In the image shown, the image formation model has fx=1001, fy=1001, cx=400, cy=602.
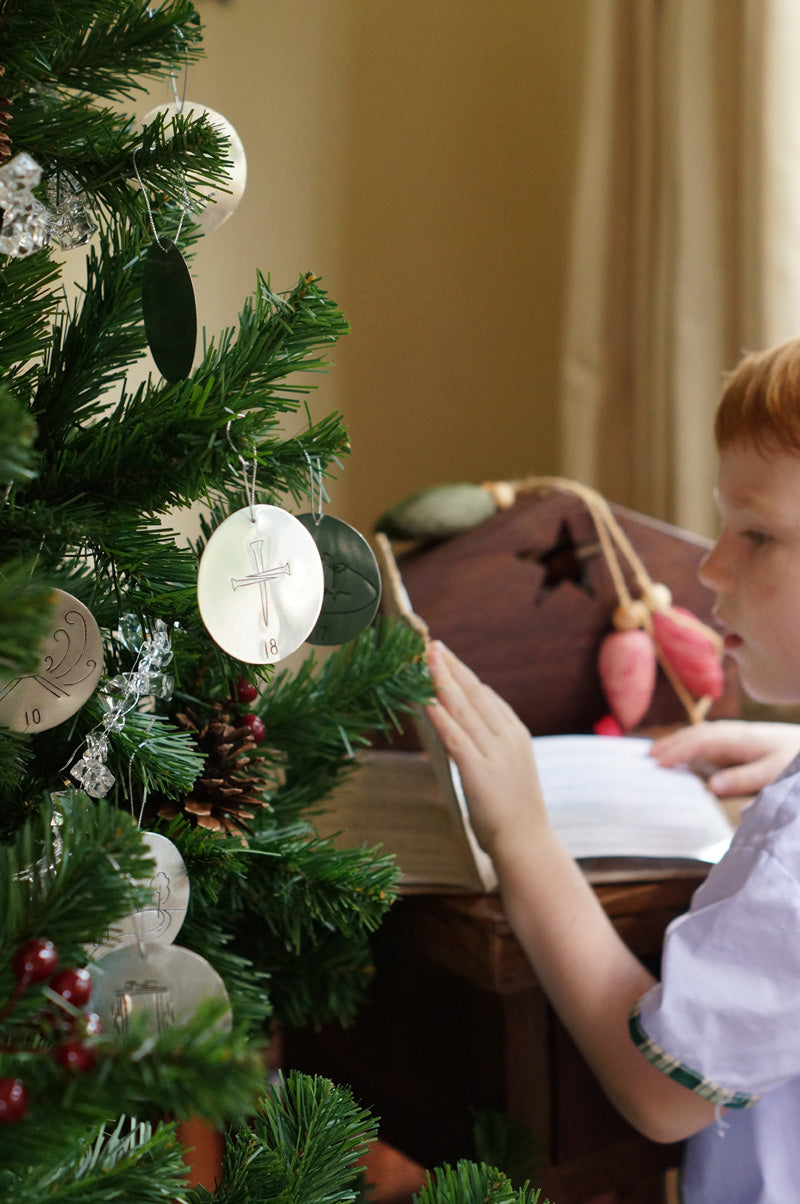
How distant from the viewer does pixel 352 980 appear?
0.66 metres

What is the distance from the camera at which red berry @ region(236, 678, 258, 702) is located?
506 mm

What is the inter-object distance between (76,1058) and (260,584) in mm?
203

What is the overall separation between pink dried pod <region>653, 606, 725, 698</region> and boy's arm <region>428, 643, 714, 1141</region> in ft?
1.01

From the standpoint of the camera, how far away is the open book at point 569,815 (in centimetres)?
72

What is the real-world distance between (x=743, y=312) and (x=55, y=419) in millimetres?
950

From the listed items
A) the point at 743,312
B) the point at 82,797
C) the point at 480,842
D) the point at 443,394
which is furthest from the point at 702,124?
the point at 82,797

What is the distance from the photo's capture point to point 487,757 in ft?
2.25

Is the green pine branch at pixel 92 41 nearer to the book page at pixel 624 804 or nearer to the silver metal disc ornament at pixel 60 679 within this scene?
the silver metal disc ornament at pixel 60 679

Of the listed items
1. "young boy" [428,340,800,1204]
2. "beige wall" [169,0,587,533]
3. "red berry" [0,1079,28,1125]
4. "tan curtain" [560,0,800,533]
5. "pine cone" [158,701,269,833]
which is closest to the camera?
"red berry" [0,1079,28,1125]

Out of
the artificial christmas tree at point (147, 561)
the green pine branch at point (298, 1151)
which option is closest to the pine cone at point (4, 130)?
the artificial christmas tree at point (147, 561)

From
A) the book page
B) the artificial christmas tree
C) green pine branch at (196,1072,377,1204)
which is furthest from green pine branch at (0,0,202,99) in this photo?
the book page

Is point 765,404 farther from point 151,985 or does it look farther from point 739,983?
point 151,985

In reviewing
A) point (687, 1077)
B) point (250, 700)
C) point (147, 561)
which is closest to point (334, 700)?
point (250, 700)

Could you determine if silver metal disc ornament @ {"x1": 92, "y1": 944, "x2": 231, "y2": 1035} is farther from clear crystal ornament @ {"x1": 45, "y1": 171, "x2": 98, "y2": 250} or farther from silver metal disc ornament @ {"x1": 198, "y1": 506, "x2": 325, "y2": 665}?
clear crystal ornament @ {"x1": 45, "y1": 171, "x2": 98, "y2": 250}
